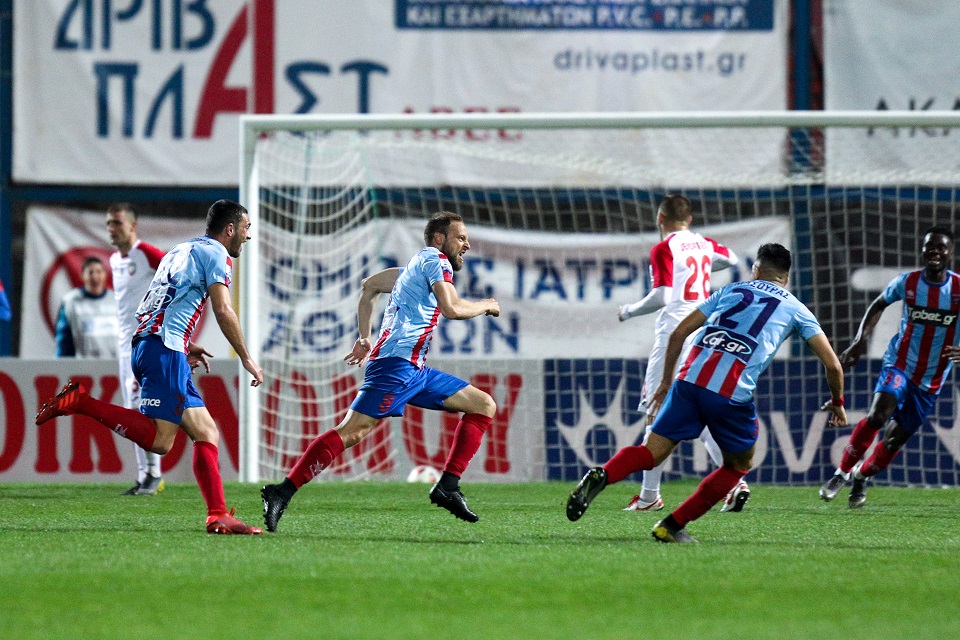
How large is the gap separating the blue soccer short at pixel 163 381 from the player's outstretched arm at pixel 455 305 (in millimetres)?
1289

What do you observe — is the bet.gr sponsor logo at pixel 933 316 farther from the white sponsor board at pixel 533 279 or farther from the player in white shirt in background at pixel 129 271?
the player in white shirt in background at pixel 129 271

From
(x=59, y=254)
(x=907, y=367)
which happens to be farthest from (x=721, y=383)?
(x=59, y=254)

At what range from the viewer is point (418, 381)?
711 cm

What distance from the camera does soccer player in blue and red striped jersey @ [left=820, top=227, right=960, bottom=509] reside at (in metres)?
9.11

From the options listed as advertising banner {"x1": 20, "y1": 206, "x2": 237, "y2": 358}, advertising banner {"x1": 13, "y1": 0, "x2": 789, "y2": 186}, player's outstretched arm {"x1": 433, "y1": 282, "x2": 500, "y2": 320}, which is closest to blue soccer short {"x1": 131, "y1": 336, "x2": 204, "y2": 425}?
player's outstretched arm {"x1": 433, "y1": 282, "x2": 500, "y2": 320}

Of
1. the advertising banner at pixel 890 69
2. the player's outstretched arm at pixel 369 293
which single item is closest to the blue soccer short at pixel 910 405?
the player's outstretched arm at pixel 369 293

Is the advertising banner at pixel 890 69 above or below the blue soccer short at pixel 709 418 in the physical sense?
above

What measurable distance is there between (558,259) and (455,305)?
308 inches

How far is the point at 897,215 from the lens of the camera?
14531 millimetres

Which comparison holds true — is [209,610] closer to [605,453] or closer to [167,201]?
[605,453]

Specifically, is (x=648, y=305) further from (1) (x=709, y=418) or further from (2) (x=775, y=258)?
(1) (x=709, y=418)

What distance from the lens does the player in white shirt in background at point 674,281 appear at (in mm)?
8562

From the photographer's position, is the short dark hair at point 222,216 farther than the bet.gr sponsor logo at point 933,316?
No

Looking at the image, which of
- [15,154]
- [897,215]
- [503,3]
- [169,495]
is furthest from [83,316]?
[897,215]
